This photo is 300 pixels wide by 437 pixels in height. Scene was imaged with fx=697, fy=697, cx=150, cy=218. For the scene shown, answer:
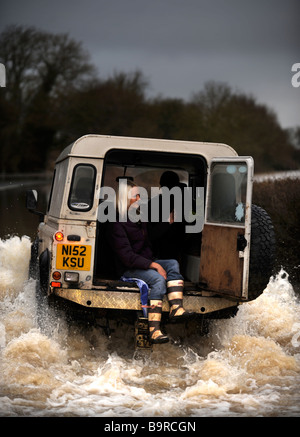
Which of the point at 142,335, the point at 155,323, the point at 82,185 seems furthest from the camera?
the point at 82,185

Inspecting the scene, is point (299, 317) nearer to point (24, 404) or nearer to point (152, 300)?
point (152, 300)

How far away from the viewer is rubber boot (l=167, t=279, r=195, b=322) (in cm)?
730

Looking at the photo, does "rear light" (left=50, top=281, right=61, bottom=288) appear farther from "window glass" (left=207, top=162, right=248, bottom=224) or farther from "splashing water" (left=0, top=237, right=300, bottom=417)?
"window glass" (left=207, top=162, right=248, bottom=224)

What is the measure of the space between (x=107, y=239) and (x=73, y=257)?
0.55m

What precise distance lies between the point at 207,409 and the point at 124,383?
1.08m

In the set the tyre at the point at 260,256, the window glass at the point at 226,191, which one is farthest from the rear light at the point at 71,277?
the tyre at the point at 260,256

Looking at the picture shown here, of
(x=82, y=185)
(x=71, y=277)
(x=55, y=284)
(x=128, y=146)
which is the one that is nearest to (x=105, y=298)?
(x=71, y=277)

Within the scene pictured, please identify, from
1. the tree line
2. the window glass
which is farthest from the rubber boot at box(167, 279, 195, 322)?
the tree line

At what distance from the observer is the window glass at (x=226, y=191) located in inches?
293

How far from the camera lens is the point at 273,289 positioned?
→ 41.6ft

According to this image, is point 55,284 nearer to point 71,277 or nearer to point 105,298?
point 71,277

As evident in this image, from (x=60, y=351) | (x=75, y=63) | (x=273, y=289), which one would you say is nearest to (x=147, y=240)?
(x=60, y=351)

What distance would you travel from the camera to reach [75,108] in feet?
165

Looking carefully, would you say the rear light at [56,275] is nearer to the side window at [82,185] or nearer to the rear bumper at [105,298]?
the rear bumper at [105,298]
